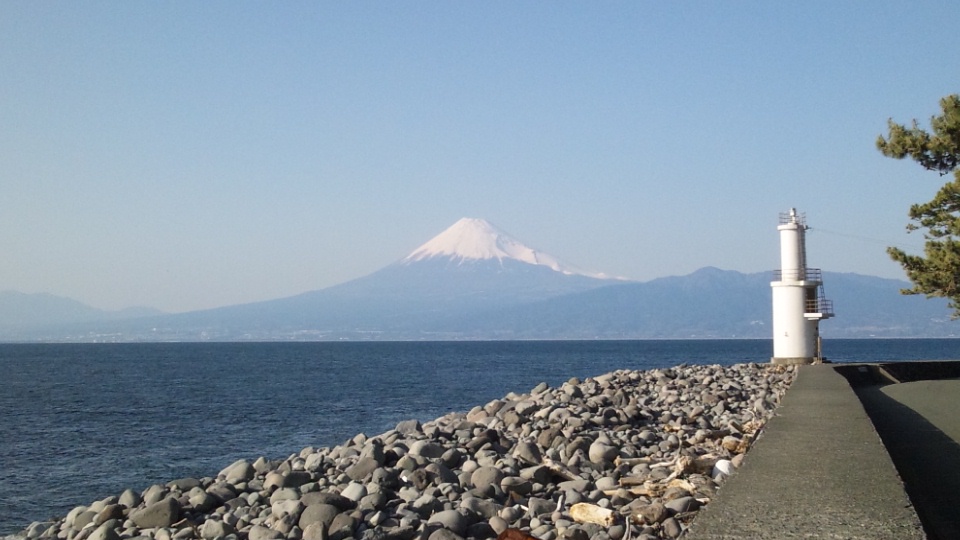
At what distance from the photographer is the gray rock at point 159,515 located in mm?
7434

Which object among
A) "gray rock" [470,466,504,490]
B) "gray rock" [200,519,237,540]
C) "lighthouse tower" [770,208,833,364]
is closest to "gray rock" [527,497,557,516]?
"gray rock" [470,466,504,490]

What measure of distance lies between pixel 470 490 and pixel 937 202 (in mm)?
14089

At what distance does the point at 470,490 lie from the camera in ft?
24.7

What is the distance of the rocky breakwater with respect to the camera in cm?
637

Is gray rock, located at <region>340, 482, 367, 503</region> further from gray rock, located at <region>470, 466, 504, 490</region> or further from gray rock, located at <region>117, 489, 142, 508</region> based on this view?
gray rock, located at <region>117, 489, 142, 508</region>

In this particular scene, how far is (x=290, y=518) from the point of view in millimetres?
6754

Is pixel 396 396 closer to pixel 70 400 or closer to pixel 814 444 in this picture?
pixel 70 400

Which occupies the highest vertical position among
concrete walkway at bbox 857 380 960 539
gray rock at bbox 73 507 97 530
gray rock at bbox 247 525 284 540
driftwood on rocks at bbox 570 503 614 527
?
concrete walkway at bbox 857 380 960 539

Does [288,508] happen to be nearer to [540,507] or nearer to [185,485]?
[540,507]

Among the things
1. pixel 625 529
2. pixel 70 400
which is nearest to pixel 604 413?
pixel 625 529

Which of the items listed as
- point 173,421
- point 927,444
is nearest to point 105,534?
point 927,444

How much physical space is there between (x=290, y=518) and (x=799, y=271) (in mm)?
21002

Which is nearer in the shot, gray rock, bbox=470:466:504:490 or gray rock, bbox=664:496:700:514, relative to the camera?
gray rock, bbox=664:496:700:514

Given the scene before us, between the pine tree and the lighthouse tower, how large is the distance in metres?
6.33
